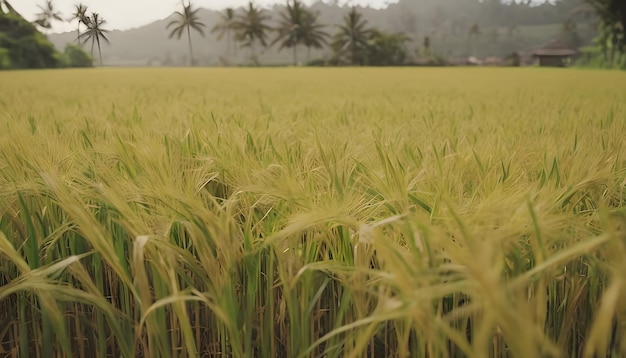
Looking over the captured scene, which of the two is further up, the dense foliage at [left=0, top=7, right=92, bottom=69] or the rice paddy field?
the dense foliage at [left=0, top=7, right=92, bottom=69]

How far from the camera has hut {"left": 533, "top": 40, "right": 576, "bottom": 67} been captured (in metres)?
8.24

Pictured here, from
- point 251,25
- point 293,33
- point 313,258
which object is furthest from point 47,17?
point 293,33

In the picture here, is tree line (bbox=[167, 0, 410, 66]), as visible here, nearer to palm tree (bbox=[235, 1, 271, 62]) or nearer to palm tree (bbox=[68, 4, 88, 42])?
palm tree (bbox=[235, 1, 271, 62])

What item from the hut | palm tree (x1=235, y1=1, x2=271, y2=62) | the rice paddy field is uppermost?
palm tree (x1=235, y1=1, x2=271, y2=62)

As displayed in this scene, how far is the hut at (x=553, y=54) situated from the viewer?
824 cm

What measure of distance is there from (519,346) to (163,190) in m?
0.45

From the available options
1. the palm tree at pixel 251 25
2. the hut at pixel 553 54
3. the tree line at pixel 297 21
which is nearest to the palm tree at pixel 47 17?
the tree line at pixel 297 21

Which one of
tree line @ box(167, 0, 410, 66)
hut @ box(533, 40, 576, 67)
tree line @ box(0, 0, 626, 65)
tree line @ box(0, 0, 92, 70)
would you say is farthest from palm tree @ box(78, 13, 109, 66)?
hut @ box(533, 40, 576, 67)

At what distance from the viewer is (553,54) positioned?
8.85 metres

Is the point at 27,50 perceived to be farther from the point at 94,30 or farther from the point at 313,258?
the point at 313,258

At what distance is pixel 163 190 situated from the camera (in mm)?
609

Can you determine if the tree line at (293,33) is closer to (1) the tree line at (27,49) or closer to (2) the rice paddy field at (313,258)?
(1) the tree line at (27,49)

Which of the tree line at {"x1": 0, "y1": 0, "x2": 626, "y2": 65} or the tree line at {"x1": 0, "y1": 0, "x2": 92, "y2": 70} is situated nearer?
the tree line at {"x1": 0, "y1": 0, "x2": 626, "y2": 65}

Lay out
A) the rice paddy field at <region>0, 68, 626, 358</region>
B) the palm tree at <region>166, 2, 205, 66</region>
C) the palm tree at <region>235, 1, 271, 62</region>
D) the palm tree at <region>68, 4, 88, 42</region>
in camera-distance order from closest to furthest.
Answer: the rice paddy field at <region>0, 68, 626, 358</region>
the palm tree at <region>68, 4, 88, 42</region>
the palm tree at <region>166, 2, 205, 66</region>
the palm tree at <region>235, 1, 271, 62</region>
